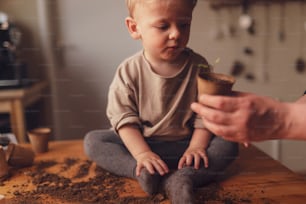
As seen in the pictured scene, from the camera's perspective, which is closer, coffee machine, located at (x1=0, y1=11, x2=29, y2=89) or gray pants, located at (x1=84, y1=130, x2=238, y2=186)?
gray pants, located at (x1=84, y1=130, x2=238, y2=186)

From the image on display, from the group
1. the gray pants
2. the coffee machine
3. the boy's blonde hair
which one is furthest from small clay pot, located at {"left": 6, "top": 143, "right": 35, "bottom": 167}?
the coffee machine

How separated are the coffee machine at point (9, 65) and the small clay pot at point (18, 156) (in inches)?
19.4

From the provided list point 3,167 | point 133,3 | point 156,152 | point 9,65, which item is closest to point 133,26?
point 133,3

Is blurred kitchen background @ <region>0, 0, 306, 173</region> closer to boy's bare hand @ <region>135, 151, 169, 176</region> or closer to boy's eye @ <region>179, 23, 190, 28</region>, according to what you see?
boy's eye @ <region>179, 23, 190, 28</region>

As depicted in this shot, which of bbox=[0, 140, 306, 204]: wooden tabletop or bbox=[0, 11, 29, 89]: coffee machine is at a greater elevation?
bbox=[0, 11, 29, 89]: coffee machine

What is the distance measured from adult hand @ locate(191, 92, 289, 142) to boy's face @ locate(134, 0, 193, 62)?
0.18m

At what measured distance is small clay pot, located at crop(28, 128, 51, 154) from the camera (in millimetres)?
738

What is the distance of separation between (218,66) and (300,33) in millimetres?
413

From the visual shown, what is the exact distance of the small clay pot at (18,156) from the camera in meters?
0.65

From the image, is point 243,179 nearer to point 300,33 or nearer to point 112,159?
point 112,159

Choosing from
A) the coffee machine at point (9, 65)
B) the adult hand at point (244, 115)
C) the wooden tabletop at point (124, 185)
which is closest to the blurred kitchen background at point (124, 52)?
the coffee machine at point (9, 65)

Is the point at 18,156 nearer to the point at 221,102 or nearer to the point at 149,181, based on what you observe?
the point at 149,181

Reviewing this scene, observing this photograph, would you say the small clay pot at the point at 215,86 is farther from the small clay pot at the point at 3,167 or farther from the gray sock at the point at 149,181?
the small clay pot at the point at 3,167

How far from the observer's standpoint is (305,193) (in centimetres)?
55
